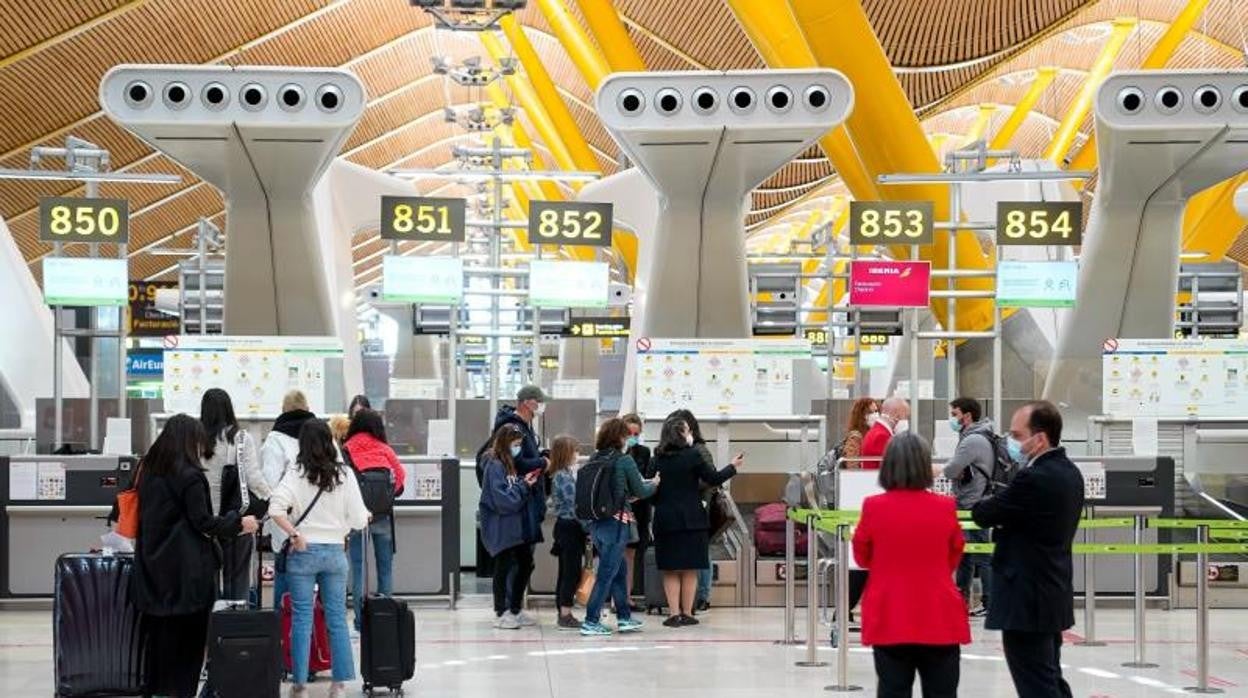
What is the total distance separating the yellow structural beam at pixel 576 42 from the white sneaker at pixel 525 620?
20269 millimetres

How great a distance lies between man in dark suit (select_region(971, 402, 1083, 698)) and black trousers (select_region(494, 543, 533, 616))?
5.47 meters

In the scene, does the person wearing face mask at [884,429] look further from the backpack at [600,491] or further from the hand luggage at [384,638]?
the hand luggage at [384,638]

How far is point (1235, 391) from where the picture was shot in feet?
50.0

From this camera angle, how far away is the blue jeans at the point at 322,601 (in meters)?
8.54

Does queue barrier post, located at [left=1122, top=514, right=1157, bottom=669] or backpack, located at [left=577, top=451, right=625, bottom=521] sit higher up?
backpack, located at [left=577, top=451, right=625, bottom=521]

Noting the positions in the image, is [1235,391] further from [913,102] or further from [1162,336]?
[913,102]

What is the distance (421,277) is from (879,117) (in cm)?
560

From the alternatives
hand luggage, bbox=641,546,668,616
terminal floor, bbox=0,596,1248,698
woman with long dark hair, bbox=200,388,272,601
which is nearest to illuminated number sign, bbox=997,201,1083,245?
terminal floor, bbox=0,596,1248,698

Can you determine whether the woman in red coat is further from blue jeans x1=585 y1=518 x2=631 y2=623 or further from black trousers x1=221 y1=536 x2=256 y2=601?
blue jeans x1=585 y1=518 x2=631 y2=623

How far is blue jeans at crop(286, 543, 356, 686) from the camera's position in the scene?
8.54m

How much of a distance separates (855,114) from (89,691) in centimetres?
1337

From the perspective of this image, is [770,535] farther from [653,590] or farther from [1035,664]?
[1035,664]

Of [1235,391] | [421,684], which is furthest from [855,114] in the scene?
[421,684]

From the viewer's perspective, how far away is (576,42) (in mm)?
32594
